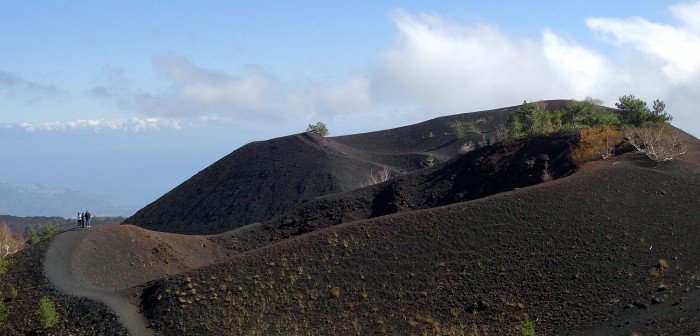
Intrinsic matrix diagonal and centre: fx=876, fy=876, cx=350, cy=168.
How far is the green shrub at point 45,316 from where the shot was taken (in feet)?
116

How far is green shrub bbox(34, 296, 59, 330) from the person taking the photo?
35219mm

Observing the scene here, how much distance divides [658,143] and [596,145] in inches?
160

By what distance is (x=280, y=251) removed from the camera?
1531 inches

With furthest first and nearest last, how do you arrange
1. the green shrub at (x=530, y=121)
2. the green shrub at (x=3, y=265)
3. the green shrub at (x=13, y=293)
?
the green shrub at (x=530, y=121)
the green shrub at (x=3, y=265)
the green shrub at (x=13, y=293)

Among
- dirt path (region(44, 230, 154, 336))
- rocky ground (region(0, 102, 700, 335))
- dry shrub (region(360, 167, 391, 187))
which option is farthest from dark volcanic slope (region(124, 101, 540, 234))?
dirt path (region(44, 230, 154, 336))

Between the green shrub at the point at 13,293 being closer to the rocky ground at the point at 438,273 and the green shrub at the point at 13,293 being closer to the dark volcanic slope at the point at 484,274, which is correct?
the rocky ground at the point at 438,273

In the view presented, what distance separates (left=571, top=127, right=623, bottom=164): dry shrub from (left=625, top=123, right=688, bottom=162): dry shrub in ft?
3.72

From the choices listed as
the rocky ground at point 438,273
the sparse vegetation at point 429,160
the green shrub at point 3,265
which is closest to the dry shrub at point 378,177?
the sparse vegetation at point 429,160

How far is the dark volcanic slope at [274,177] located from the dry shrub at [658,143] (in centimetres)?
3313

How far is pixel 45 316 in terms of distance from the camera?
35219 mm

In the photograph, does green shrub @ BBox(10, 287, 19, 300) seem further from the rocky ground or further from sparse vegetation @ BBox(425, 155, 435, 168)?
sparse vegetation @ BBox(425, 155, 435, 168)

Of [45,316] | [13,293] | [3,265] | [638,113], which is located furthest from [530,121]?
[45,316]

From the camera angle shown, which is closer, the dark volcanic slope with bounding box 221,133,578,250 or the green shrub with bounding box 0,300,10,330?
the green shrub with bounding box 0,300,10,330

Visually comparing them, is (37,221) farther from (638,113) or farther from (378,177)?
(638,113)
